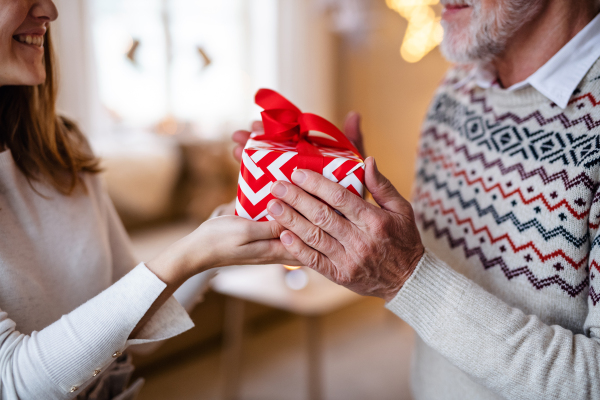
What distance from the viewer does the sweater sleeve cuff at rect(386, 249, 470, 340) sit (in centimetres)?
76

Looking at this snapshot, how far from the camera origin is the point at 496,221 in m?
0.93

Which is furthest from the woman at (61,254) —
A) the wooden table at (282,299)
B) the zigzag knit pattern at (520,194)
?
the wooden table at (282,299)

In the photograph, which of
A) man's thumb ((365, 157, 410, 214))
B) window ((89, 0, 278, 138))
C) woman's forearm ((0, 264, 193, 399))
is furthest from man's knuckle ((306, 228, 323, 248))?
window ((89, 0, 278, 138))

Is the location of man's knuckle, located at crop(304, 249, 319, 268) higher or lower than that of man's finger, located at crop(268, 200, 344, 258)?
lower

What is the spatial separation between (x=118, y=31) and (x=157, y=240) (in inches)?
76.1

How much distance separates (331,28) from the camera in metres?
4.61

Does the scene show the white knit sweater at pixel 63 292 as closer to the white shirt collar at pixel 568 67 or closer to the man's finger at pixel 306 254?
the man's finger at pixel 306 254

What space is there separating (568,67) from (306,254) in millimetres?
640

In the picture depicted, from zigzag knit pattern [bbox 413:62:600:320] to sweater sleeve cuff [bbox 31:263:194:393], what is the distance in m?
0.64

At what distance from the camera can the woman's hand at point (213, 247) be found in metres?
0.73

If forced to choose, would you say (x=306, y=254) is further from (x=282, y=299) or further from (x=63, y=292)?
(x=282, y=299)

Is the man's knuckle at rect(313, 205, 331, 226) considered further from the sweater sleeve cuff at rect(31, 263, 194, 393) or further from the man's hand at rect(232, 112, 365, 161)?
the man's hand at rect(232, 112, 365, 161)

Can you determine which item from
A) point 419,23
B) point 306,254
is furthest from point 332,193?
point 419,23

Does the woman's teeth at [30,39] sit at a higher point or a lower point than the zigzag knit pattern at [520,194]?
higher
